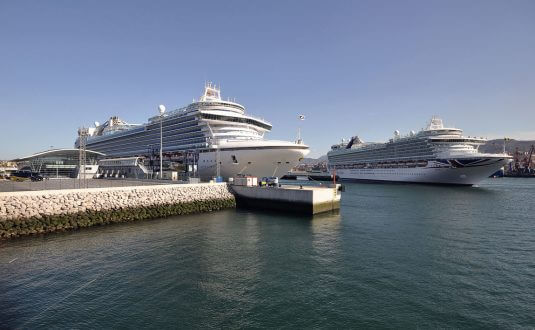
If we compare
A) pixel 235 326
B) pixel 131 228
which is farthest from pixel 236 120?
pixel 235 326

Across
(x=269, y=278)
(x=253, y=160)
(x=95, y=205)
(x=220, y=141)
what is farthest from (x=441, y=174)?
(x=95, y=205)

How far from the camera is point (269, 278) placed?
46.0 feet

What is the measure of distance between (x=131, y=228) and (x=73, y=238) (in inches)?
175

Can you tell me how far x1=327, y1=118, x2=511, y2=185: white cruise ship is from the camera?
6825 centimetres

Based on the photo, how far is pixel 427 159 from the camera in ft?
254

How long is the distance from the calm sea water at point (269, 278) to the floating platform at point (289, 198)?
7199mm

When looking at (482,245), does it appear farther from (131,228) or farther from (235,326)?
(131,228)

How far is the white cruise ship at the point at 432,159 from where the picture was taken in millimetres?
68250

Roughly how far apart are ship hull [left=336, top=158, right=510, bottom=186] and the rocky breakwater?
63466 mm

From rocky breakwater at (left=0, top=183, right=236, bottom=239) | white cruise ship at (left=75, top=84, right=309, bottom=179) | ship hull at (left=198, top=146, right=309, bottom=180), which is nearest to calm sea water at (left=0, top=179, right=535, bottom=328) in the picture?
rocky breakwater at (left=0, top=183, right=236, bottom=239)

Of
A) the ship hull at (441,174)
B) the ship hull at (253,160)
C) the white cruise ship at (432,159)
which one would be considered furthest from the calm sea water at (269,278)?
the ship hull at (441,174)

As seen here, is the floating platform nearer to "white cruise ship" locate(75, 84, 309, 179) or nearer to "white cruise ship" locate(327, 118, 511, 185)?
"white cruise ship" locate(75, 84, 309, 179)

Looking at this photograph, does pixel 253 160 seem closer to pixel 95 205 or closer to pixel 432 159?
pixel 95 205

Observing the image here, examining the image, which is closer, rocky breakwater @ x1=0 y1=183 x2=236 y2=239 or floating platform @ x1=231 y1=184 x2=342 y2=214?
rocky breakwater @ x1=0 y1=183 x2=236 y2=239
